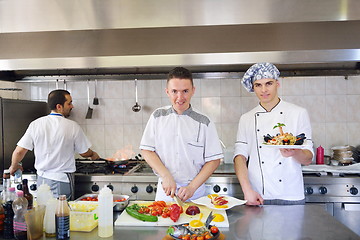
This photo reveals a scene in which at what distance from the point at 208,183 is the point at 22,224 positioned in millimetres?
1903

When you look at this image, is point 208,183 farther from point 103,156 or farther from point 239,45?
point 239,45

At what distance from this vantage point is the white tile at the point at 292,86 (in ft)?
12.1

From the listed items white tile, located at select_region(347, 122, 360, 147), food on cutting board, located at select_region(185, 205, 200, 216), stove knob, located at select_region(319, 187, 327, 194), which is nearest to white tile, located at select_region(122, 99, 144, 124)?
stove knob, located at select_region(319, 187, 327, 194)

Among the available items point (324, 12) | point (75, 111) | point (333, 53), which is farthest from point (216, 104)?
point (324, 12)

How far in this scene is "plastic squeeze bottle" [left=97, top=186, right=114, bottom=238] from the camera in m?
1.49

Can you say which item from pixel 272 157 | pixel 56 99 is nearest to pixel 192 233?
pixel 272 157

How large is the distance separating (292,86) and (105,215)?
115 inches

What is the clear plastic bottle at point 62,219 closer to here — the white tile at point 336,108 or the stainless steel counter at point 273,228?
the stainless steel counter at point 273,228

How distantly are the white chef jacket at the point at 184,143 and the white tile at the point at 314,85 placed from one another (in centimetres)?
189

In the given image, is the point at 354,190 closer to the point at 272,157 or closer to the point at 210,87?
the point at 272,157

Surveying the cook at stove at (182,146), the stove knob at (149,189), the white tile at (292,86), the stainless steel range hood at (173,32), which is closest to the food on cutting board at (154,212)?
the cook at stove at (182,146)

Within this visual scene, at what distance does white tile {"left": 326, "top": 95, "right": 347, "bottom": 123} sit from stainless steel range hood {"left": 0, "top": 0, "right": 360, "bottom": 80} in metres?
2.57

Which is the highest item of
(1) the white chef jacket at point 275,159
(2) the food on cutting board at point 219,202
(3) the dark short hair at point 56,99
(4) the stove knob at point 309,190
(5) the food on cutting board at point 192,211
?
(3) the dark short hair at point 56,99

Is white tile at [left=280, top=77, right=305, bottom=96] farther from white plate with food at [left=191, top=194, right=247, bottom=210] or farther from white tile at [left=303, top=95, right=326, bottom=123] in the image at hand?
white plate with food at [left=191, top=194, right=247, bottom=210]
